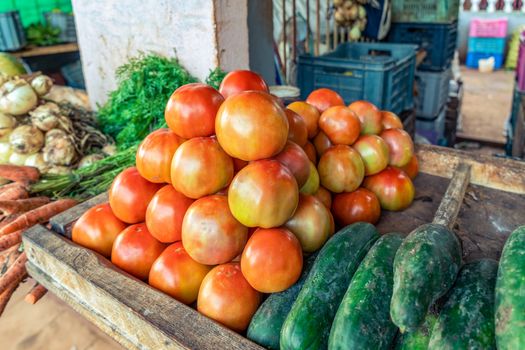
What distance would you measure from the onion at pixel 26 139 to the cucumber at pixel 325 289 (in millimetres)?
2054

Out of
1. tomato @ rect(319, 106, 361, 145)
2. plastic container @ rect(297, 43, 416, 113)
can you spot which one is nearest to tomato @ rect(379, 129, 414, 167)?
tomato @ rect(319, 106, 361, 145)

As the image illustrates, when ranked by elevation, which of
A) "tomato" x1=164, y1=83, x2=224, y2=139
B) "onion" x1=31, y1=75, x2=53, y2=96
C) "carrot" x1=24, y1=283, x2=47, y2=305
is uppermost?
"tomato" x1=164, y1=83, x2=224, y2=139

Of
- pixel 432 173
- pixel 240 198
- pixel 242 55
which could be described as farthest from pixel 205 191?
pixel 242 55

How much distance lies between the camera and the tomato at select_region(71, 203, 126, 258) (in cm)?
133

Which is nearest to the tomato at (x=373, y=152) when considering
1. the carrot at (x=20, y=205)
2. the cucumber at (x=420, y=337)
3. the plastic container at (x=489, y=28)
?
the cucumber at (x=420, y=337)

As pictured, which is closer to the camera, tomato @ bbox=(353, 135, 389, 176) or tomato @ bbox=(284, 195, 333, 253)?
tomato @ bbox=(284, 195, 333, 253)

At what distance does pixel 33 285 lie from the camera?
5.42 ft

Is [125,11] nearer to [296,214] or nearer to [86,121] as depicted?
[86,121]

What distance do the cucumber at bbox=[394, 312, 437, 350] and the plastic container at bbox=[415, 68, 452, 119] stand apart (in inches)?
161

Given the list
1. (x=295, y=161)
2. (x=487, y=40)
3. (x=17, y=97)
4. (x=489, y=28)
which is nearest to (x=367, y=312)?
(x=295, y=161)

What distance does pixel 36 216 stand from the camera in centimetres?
173

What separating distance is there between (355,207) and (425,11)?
377cm

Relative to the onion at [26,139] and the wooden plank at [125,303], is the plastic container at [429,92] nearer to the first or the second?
the onion at [26,139]

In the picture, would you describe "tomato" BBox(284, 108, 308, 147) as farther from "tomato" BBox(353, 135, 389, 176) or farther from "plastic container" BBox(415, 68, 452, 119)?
"plastic container" BBox(415, 68, 452, 119)
